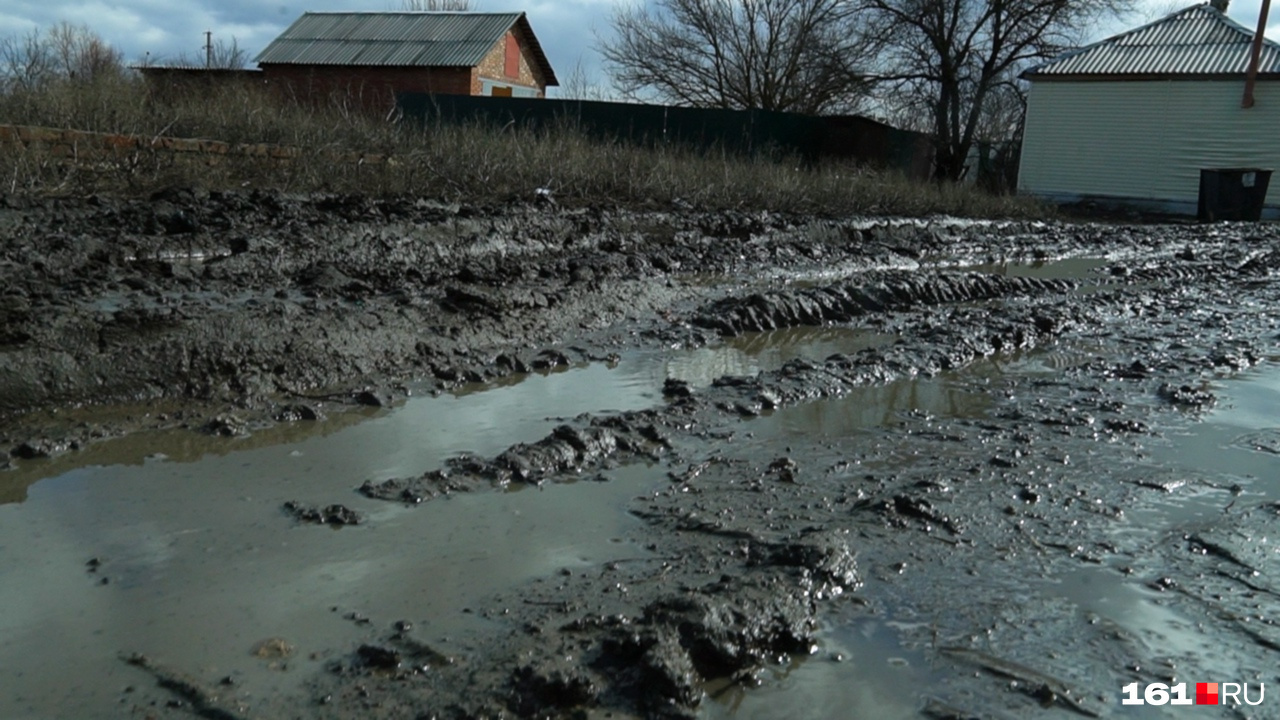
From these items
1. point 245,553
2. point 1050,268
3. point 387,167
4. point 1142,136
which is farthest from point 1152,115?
point 245,553

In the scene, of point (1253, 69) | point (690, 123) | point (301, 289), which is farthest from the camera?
point (1253, 69)

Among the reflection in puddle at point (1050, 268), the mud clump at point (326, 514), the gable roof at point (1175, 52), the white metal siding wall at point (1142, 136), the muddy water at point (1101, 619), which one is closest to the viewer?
the muddy water at point (1101, 619)

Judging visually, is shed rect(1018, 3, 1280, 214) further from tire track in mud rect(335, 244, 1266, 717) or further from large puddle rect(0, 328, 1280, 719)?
large puddle rect(0, 328, 1280, 719)

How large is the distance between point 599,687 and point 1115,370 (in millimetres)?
4275

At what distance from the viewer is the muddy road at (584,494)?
2.25 m

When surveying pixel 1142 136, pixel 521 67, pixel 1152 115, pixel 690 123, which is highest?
pixel 521 67

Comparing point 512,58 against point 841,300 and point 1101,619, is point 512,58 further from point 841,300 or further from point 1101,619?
point 1101,619

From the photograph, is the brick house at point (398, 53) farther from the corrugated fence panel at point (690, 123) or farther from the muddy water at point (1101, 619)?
the muddy water at point (1101, 619)

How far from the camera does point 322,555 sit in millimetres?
2818

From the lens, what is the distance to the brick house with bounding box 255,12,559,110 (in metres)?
32.9
